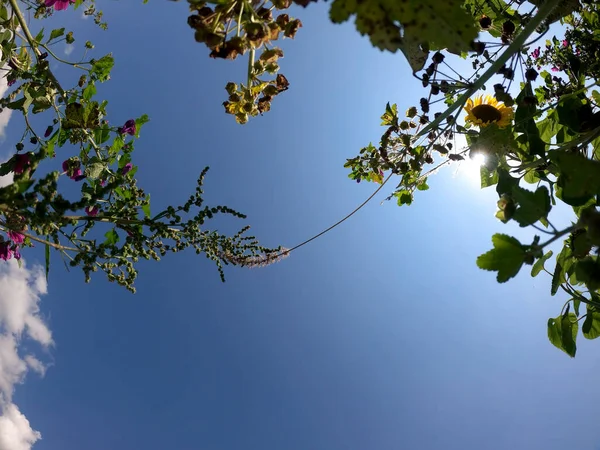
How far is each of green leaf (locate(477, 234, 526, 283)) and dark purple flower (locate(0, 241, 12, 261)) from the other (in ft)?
6.96

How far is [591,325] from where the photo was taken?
196cm

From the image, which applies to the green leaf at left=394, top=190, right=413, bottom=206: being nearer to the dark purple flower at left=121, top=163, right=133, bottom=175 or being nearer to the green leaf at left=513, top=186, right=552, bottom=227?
the green leaf at left=513, top=186, right=552, bottom=227

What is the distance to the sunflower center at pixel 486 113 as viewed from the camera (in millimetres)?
2459

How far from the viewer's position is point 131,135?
248 centimetres

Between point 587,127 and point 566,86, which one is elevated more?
point 566,86

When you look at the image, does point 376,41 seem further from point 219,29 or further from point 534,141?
point 534,141

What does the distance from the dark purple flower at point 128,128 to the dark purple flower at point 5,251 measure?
878mm

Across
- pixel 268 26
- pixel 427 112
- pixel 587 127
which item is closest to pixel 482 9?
pixel 427 112

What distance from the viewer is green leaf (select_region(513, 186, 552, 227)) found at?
3.46 feet

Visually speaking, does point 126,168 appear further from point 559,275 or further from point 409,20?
point 559,275

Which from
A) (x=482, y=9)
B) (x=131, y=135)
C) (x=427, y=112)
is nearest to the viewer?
(x=427, y=112)

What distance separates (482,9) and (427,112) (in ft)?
2.94

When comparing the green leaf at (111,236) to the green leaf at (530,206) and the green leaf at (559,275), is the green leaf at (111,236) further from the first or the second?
the green leaf at (559,275)

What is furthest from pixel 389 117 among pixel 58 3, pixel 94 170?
pixel 58 3
